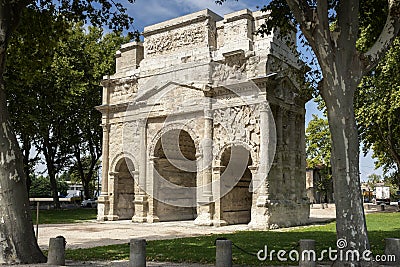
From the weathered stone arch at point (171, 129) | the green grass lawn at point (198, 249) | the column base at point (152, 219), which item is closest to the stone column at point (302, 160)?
the weathered stone arch at point (171, 129)

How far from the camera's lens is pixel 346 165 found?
836cm

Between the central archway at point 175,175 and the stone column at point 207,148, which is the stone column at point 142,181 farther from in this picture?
the stone column at point 207,148

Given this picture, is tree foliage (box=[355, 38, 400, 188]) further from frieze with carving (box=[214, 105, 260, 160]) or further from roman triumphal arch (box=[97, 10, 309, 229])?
frieze with carving (box=[214, 105, 260, 160])

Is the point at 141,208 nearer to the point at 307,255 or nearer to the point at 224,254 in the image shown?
the point at 224,254

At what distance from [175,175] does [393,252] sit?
16.3 metres

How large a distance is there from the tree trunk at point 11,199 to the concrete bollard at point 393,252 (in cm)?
691

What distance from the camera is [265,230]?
59.5 feet

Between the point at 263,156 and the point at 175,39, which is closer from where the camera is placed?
the point at 263,156

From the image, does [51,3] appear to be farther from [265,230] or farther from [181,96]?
[265,230]

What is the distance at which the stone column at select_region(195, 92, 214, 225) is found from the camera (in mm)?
20203

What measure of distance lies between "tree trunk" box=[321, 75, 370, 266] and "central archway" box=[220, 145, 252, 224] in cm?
1182

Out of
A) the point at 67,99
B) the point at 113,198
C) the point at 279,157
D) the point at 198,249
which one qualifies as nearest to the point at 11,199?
the point at 198,249

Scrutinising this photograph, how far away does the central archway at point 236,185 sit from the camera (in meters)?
20.6

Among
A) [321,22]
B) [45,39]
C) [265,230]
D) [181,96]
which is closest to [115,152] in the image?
[181,96]
